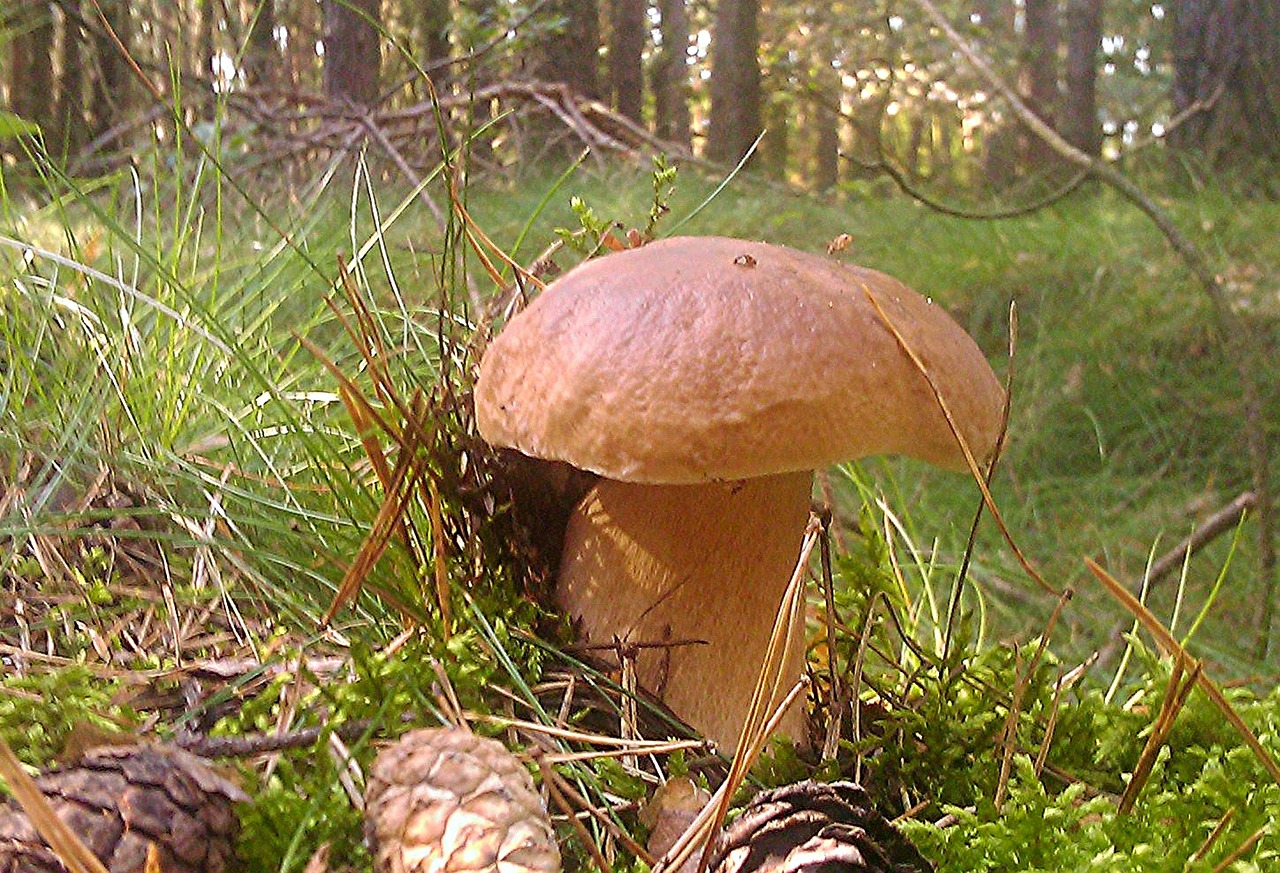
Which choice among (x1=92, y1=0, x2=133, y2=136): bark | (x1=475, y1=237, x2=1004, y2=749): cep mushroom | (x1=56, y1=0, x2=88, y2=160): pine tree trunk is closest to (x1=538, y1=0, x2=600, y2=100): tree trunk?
(x1=92, y1=0, x2=133, y2=136): bark

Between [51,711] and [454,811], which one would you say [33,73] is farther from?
[454,811]

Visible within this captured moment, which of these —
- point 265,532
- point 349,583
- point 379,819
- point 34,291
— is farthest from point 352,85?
point 379,819

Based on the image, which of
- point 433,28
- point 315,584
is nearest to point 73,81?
point 433,28

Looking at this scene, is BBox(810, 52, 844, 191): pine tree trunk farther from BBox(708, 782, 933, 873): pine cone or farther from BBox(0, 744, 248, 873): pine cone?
BBox(0, 744, 248, 873): pine cone

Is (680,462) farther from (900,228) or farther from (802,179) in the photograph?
(802,179)

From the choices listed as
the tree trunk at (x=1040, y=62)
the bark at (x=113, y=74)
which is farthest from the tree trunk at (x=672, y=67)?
the bark at (x=113, y=74)

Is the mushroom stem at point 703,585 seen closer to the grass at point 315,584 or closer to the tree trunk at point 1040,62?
the grass at point 315,584
